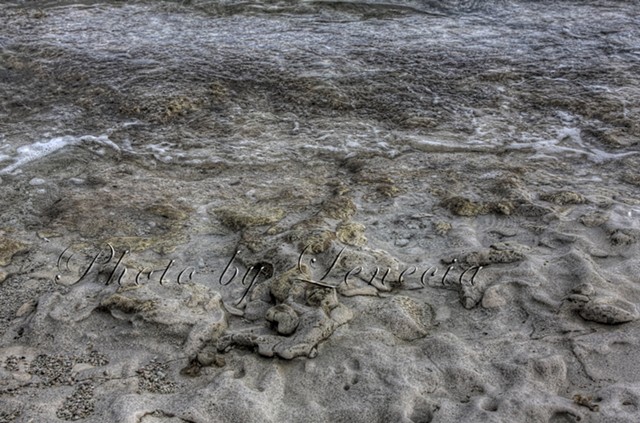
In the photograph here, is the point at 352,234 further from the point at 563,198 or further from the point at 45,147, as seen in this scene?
the point at 45,147

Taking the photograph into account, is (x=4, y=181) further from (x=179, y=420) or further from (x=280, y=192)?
(x=179, y=420)

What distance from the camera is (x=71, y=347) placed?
2312mm

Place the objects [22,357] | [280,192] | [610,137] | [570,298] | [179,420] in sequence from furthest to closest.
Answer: [610,137]
[280,192]
[570,298]
[22,357]
[179,420]

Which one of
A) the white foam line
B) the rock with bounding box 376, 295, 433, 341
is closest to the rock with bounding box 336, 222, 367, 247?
the rock with bounding box 376, 295, 433, 341

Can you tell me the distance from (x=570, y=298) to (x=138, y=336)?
6.20 feet

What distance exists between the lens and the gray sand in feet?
6.88

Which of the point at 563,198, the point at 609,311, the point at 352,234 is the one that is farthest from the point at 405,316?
the point at 563,198

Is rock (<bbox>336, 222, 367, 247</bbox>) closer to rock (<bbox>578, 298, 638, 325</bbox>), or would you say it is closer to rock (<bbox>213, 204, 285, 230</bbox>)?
rock (<bbox>213, 204, 285, 230</bbox>)

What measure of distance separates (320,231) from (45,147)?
7.75 feet

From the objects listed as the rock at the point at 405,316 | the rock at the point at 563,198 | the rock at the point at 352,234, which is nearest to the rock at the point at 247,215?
the rock at the point at 352,234

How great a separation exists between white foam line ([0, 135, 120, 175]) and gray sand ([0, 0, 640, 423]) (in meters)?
0.02

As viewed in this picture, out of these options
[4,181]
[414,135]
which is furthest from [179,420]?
[414,135]

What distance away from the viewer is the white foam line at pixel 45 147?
3885 mm

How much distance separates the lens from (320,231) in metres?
3.04
